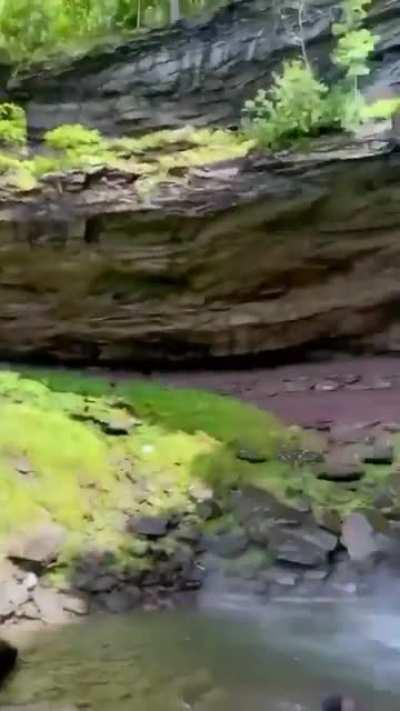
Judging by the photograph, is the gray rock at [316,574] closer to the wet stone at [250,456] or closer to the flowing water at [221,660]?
the flowing water at [221,660]

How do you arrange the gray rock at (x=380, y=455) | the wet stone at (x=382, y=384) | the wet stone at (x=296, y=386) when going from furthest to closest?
the wet stone at (x=296, y=386)
the wet stone at (x=382, y=384)
the gray rock at (x=380, y=455)

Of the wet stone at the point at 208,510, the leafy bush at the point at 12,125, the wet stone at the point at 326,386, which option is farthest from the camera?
the leafy bush at the point at 12,125

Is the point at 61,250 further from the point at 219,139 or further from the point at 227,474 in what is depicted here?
the point at 227,474

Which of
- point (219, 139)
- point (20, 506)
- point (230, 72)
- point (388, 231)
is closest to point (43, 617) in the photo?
point (20, 506)

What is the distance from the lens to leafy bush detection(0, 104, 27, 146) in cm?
1359

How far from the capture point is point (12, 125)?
13812mm

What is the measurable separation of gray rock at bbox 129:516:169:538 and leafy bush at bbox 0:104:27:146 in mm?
7228

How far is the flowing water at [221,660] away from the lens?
18.6 feet

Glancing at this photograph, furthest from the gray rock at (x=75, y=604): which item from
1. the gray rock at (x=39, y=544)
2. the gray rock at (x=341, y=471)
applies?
the gray rock at (x=341, y=471)

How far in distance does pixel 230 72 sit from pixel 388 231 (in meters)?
3.90

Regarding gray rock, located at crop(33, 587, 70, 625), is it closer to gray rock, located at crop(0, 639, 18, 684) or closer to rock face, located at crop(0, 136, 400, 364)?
gray rock, located at crop(0, 639, 18, 684)

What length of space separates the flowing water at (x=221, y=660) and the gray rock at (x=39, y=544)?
91 centimetres

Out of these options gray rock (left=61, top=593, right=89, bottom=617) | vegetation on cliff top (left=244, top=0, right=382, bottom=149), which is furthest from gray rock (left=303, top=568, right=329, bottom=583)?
vegetation on cliff top (left=244, top=0, right=382, bottom=149)

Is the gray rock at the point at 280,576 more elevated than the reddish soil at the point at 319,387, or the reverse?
the reddish soil at the point at 319,387
